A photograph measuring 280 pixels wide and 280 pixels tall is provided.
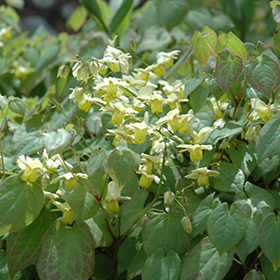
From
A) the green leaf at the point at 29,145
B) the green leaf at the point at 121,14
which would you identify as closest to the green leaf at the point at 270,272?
the green leaf at the point at 29,145

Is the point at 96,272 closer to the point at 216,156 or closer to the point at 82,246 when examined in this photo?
the point at 82,246

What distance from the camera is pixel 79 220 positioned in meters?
0.69

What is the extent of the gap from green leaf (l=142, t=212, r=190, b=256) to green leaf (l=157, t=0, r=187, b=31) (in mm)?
1077

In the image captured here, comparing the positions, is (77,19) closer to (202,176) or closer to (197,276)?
(202,176)

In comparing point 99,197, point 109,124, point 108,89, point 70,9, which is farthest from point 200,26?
point 70,9

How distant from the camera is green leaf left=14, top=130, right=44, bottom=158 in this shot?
87 centimetres

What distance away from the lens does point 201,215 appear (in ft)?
2.40

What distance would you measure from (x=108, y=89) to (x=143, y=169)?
191 millimetres

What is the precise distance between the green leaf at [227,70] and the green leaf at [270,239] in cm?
29

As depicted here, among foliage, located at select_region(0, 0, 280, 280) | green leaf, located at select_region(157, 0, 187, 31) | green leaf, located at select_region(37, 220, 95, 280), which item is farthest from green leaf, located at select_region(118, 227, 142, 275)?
green leaf, located at select_region(157, 0, 187, 31)

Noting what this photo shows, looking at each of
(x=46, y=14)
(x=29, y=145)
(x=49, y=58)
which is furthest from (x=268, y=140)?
(x=46, y=14)

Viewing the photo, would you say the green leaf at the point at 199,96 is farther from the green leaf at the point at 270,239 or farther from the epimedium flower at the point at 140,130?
the green leaf at the point at 270,239

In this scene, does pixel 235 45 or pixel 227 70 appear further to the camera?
pixel 235 45

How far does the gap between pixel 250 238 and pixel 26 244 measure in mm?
445
